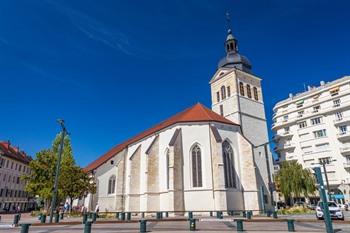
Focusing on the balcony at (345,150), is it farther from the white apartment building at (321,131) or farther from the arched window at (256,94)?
the arched window at (256,94)

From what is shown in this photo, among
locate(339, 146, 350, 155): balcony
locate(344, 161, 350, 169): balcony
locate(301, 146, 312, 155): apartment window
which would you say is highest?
locate(301, 146, 312, 155): apartment window

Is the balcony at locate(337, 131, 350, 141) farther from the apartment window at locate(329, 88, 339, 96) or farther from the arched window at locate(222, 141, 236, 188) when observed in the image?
the arched window at locate(222, 141, 236, 188)

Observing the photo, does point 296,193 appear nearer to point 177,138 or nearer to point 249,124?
point 249,124

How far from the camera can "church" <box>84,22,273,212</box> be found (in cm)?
2602

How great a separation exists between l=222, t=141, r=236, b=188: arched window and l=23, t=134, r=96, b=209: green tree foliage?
1696cm

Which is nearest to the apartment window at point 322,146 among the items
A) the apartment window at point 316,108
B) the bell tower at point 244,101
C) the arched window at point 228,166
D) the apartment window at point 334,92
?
the apartment window at point 316,108

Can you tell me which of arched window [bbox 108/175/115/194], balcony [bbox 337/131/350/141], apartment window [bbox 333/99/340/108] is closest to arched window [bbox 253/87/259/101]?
balcony [bbox 337/131/350/141]

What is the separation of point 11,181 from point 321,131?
184 ft

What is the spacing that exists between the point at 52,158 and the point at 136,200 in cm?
1193

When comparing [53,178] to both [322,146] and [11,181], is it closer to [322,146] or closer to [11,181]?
[11,181]

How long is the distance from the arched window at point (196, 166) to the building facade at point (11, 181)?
3513cm

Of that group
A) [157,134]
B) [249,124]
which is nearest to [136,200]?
[157,134]

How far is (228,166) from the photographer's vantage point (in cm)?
2780

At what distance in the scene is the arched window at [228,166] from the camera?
27.2 meters
